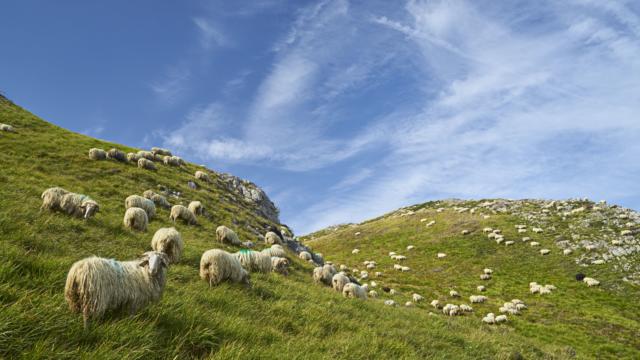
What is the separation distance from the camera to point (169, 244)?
509 inches

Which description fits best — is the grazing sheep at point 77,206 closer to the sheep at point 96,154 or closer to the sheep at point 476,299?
the sheep at point 96,154

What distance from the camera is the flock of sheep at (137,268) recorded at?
5.21 m

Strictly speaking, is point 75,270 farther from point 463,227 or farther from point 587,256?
point 463,227

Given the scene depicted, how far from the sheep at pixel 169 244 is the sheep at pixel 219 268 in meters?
2.08

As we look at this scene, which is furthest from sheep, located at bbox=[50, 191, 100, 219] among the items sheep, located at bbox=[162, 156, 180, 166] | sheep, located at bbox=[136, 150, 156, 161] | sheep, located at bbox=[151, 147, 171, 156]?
sheep, located at bbox=[151, 147, 171, 156]

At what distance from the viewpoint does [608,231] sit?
55.6 m

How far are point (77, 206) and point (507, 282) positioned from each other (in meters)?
49.3

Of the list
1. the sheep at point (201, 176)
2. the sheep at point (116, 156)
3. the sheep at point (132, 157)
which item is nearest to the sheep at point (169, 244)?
the sheep at point (116, 156)

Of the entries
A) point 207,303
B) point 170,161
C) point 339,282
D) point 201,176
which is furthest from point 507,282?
point 207,303

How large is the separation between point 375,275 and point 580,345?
87.3ft

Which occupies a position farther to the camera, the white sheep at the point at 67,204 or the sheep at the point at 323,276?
the sheep at the point at 323,276

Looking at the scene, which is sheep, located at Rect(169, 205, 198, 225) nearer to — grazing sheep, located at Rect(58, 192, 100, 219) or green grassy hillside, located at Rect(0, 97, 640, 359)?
green grassy hillside, located at Rect(0, 97, 640, 359)

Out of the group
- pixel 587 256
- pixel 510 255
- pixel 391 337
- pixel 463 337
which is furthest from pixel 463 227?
pixel 391 337

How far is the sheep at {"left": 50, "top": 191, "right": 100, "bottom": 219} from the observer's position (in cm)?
1554
